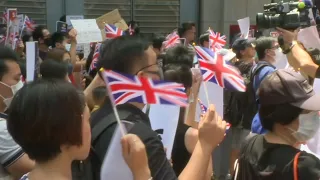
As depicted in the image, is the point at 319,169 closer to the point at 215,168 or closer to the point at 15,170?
the point at 15,170

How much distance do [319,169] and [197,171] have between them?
566 mm

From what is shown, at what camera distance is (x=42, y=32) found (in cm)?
875

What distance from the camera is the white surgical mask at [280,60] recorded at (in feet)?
20.0

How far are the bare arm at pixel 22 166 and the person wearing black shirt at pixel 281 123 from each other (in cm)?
131

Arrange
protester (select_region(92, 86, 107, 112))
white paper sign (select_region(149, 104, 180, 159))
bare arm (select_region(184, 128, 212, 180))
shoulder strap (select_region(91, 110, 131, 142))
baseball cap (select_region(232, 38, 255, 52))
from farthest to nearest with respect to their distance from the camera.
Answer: baseball cap (select_region(232, 38, 255, 52)) → protester (select_region(92, 86, 107, 112)) → bare arm (select_region(184, 128, 212, 180)) → white paper sign (select_region(149, 104, 180, 159)) → shoulder strap (select_region(91, 110, 131, 142))

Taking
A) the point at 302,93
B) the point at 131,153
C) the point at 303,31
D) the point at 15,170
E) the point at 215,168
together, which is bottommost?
the point at 215,168

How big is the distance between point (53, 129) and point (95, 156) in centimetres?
54

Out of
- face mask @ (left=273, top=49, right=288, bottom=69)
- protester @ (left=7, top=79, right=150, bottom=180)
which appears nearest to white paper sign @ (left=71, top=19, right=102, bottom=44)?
face mask @ (left=273, top=49, right=288, bottom=69)

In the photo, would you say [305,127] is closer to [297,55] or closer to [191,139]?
[191,139]

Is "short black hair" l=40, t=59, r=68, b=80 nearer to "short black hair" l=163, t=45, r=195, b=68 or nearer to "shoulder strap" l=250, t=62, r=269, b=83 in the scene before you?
"short black hair" l=163, t=45, r=195, b=68

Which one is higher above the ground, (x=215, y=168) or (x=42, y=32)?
(x=42, y=32)

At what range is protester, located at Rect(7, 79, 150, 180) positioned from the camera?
1.93 m

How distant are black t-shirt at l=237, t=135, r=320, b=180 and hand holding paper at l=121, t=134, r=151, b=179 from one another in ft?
2.20

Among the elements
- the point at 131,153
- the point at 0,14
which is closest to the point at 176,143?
the point at 131,153
